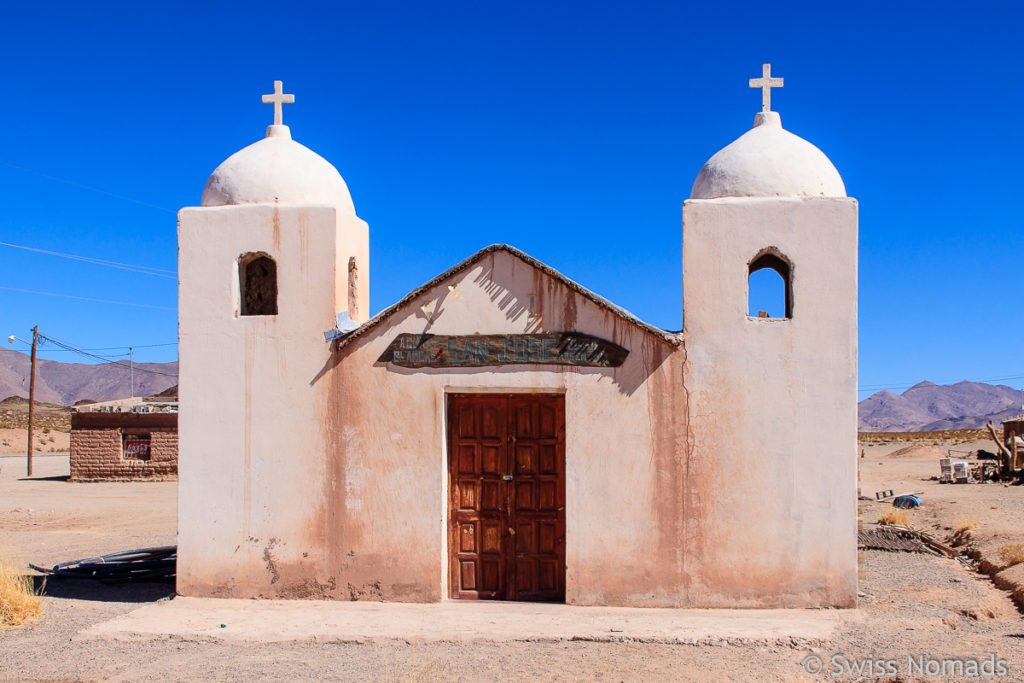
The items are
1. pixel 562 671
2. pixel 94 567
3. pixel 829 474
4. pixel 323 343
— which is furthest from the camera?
pixel 94 567

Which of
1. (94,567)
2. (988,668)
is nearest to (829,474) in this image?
(988,668)

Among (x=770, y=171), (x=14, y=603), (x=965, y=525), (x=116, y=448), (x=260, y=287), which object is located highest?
(x=770, y=171)

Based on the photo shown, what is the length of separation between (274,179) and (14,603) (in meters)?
4.71

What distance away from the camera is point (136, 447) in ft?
80.8

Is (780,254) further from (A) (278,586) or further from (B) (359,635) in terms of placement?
(A) (278,586)

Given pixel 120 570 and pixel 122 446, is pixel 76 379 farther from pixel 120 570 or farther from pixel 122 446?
pixel 120 570

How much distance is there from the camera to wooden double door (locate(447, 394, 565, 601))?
854cm

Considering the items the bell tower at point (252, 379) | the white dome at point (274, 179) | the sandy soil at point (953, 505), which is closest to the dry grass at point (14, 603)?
the bell tower at point (252, 379)

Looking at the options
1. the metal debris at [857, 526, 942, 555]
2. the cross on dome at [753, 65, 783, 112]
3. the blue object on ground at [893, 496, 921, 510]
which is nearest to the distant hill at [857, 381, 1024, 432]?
the blue object on ground at [893, 496, 921, 510]

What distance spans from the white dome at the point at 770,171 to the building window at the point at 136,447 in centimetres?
2034

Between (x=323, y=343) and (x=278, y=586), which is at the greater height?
(x=323, y=343)

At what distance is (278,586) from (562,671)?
334 cm

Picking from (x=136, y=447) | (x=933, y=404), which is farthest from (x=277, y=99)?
(x=933, y=404)

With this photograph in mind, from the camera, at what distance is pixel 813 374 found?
26.8 ft
